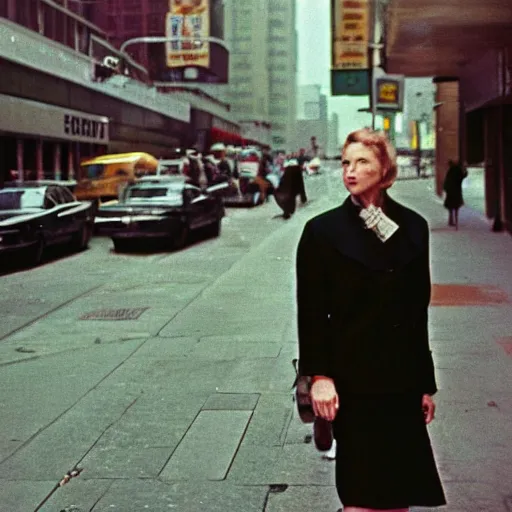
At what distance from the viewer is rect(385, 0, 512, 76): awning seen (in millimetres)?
16920

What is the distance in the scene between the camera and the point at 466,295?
12734mm

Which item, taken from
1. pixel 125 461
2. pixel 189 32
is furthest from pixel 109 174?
pixel 125 461

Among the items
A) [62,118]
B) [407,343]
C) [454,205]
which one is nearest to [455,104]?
[62,118]

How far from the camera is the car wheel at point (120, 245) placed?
71.2ft

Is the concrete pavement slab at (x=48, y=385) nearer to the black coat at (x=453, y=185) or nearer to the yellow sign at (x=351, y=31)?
the black coat at (x=453, y=185)

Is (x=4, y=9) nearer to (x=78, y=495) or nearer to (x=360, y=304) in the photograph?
(x=78, y=495)

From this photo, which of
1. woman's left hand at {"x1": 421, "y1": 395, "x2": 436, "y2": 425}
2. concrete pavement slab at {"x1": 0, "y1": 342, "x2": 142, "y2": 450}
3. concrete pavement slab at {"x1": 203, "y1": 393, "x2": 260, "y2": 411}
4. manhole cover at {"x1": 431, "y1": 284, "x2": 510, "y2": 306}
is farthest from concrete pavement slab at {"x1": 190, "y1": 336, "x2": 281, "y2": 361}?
woman's left hand at {"x1": 421, "y1": 395, "x2": 436, "y2": 425}

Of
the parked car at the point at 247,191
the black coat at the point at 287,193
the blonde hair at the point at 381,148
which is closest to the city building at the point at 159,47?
the parked car at the point at 247,191

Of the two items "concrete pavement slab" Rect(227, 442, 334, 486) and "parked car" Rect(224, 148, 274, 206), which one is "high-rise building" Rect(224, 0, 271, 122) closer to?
"parked car" Rect(224, 148, 274, 206)

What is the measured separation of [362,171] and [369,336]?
57 cm

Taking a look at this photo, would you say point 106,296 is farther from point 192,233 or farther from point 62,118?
point 62,118

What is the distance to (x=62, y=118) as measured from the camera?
40.7m

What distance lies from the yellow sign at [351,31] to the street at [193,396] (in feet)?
86.9

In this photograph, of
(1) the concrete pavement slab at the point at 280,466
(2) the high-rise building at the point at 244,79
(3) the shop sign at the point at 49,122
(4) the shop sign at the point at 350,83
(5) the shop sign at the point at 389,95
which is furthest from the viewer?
(2) the high-rise building at the point at 244,79
